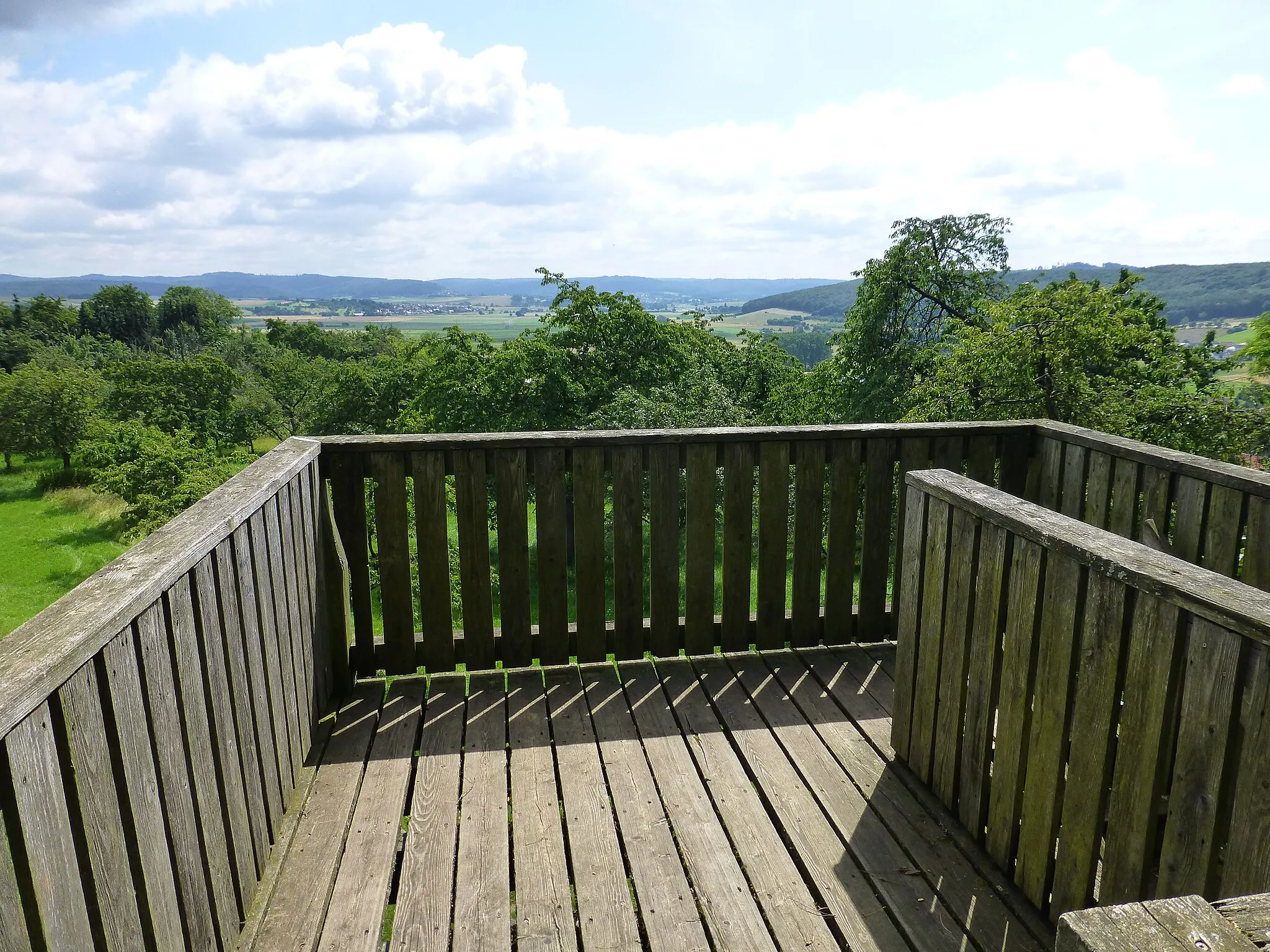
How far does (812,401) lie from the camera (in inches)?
806

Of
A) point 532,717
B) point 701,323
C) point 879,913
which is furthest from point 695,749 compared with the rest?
point 701,323

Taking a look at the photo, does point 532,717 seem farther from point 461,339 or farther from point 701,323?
point 701,323

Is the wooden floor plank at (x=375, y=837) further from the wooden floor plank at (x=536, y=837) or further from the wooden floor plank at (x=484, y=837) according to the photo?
the wooden floor plank at (x=536, y=837)

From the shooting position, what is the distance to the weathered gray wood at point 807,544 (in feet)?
11.5

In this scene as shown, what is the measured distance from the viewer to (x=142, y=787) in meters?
1.47

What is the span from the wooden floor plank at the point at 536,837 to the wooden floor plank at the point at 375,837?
0.36 m

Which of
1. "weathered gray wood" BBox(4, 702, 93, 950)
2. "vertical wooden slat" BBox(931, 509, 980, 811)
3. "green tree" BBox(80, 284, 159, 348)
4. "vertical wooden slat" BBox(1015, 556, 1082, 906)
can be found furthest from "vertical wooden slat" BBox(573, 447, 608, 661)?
"green tree" BBox(80, 284, 159, 348)

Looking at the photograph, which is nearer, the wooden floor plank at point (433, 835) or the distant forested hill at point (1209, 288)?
the wooden floor plank at point (433, 835)

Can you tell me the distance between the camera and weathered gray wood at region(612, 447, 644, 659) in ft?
10.9

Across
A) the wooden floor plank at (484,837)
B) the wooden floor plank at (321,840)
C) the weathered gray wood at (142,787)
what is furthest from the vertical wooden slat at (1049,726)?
the weathered gray wood at (142,787)

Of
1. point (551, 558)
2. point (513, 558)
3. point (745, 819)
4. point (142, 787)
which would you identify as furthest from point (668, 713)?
point (142, 787)

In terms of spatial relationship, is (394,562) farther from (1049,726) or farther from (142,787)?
(1049,726)

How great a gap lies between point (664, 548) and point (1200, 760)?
2.22m

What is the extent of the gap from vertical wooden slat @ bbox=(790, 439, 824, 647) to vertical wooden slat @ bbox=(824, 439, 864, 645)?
5cm
